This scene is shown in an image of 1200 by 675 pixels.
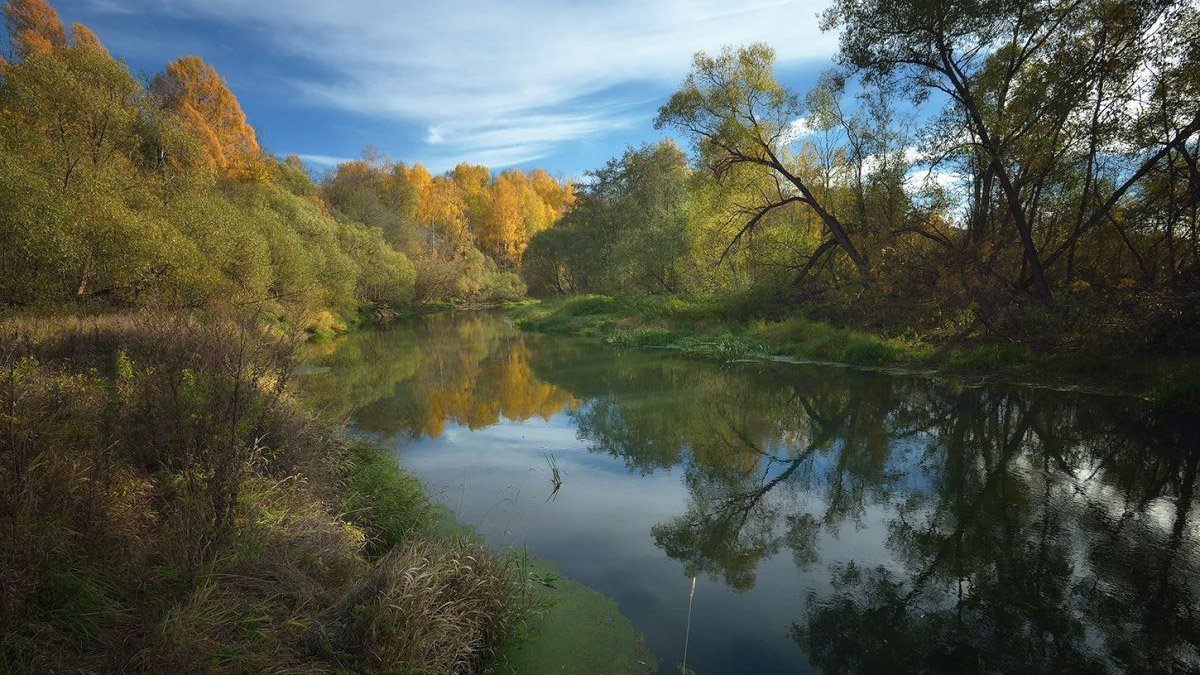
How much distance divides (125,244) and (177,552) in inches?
569

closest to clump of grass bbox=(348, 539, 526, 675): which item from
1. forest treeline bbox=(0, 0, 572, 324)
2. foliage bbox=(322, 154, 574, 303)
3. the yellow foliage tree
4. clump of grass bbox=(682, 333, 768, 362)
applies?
forest treeline bbox=(0, 0, 572, 324)

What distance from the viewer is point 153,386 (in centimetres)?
515

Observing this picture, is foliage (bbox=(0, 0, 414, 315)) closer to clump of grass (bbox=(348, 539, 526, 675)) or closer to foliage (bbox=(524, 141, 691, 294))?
clump of grass (bbox=(348, 539, 526, 675))

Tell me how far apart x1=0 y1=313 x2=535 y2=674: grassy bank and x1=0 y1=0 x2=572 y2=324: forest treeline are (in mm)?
6261

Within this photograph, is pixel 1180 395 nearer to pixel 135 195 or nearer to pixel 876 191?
pixel 876 191

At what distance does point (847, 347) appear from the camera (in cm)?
1638

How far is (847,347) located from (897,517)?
1102 centimetres

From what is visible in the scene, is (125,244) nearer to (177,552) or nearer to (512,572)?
(177,552)

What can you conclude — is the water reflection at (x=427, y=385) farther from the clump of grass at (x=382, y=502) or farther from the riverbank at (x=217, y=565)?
the riverbank at (x=217, y=565)

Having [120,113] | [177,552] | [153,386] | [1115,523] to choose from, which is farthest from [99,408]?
[120,113]

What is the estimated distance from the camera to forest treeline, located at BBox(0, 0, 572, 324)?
1269cm

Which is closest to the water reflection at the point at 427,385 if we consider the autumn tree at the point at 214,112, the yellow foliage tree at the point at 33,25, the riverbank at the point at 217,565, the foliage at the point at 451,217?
the riverbank at the point at 217,565

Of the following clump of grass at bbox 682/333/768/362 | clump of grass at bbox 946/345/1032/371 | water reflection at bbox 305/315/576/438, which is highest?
clump of grass at bbox 946/345/1032/371

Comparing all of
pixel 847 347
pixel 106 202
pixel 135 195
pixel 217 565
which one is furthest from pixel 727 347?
pixel 135 195
